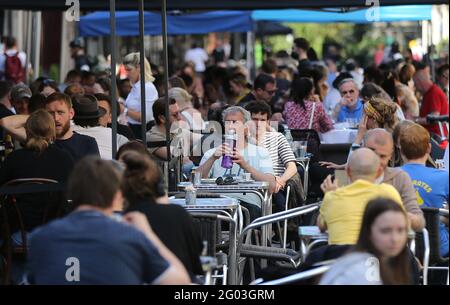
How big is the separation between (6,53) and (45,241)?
56.1 feet

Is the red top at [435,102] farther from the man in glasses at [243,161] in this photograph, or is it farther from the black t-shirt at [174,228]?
the black t-shirt at [174,228]

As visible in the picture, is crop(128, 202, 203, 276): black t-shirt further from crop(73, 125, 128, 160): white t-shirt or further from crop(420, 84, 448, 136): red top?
crop(420, 84, 448, 136): red top

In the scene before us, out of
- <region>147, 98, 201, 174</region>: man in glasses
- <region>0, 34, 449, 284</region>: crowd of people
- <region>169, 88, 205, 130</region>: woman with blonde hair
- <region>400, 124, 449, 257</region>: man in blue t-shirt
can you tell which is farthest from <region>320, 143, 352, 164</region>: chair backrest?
<region>400, 124, 449, 257</region>: man in blue t-shirt

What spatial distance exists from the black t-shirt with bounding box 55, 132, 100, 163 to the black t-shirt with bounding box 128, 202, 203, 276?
2.82m

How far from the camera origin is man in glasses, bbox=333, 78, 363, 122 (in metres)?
13.7

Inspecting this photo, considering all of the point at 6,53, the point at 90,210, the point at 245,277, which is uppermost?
the point at 6,53

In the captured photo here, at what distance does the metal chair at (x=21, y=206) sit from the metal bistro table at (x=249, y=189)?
1578 mm

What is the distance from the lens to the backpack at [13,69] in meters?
20.6

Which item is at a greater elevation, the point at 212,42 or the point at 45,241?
the point at 212,42

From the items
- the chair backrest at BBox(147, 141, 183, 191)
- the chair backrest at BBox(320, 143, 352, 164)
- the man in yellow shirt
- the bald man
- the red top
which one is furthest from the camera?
the red top

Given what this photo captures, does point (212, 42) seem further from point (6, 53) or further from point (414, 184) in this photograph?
point (414, 184)

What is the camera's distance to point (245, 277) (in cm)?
880

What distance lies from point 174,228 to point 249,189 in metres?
3.16
